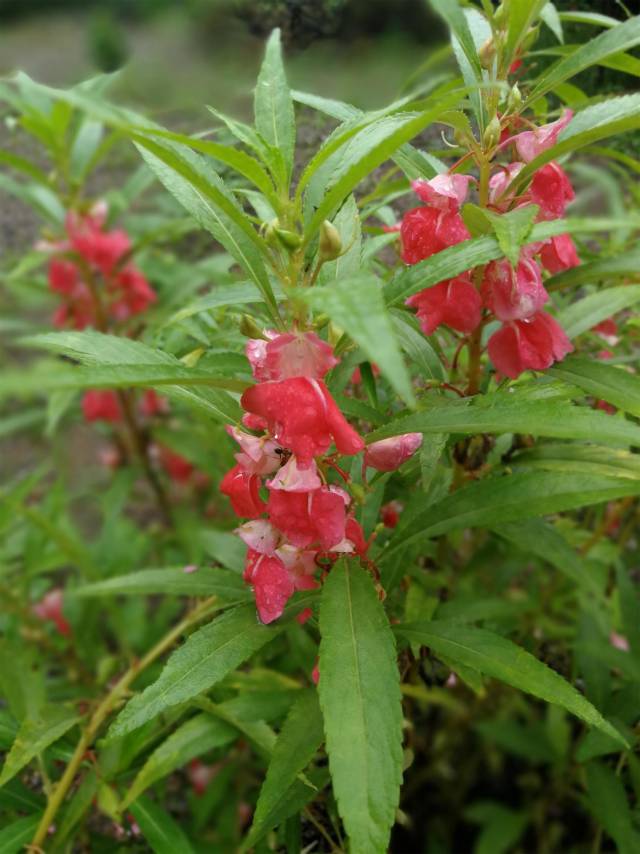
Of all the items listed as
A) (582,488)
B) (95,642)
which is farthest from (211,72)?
(582,488)

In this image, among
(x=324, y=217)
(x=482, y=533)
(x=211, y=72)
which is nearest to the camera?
(x=324, y=217)

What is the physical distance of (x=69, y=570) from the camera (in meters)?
2.35

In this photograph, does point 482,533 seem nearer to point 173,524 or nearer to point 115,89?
point 173,524

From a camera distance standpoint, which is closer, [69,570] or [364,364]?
[364,364]

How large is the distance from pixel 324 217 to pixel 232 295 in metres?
0.21

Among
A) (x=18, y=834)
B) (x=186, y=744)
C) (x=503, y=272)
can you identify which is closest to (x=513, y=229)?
(x=503, y=272)

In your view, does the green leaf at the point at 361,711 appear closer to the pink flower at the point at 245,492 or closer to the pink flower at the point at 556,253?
the pink flower at the point at 245,492

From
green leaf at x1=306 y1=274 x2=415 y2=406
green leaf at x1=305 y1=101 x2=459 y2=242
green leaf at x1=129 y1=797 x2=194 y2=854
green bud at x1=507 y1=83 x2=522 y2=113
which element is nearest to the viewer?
green leaf at x1=306 y1=274 x2=415 y2=406

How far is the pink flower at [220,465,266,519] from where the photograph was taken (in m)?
0.72

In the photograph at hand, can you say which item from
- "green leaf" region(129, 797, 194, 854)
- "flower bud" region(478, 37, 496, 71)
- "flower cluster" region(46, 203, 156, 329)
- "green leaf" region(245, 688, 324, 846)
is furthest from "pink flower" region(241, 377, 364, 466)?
"flower cluster" region(46, 203, 156, 329)

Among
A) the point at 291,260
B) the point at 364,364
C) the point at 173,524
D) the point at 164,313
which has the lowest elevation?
the point at 173,524

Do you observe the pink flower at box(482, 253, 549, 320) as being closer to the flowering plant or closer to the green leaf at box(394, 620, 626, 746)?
the flowering plant

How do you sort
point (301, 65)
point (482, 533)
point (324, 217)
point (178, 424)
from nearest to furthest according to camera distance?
point (324, 217)
point (482, 533)
point (301, 65)
point (178, 424)

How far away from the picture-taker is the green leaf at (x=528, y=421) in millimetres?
585
